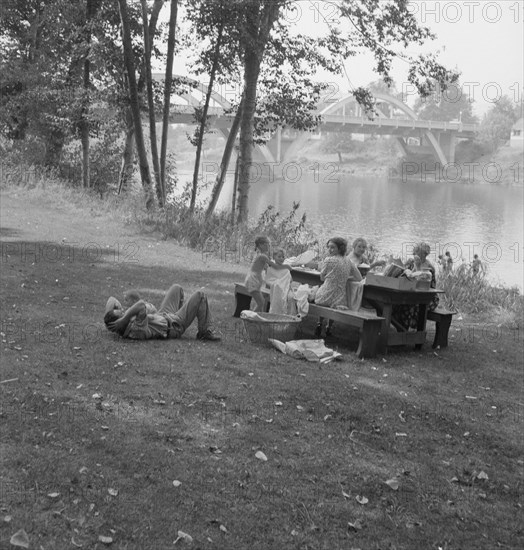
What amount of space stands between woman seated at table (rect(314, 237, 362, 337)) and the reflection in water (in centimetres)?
1134

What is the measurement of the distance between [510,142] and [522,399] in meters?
75.2

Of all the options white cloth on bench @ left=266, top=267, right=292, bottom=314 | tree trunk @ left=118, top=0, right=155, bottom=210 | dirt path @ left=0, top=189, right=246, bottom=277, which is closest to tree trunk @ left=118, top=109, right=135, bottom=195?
tree trunk @ left=118, top=0, right=155, bottom=210

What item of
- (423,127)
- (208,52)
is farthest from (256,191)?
(208,52)

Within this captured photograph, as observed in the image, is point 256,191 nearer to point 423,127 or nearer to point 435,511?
point 423,127

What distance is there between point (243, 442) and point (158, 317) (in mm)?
2758

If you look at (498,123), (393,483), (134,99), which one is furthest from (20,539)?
(498,123)

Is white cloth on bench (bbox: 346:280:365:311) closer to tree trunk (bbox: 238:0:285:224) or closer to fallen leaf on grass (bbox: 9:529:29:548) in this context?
fallen leaf on grass (bbox: 9:529:29:548)

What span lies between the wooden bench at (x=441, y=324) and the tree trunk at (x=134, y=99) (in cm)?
1091

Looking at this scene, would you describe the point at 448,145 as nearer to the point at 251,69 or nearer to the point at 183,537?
the point at 251,69

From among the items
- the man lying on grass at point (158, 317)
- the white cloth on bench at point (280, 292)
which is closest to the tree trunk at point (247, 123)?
the white cloth on bench at point (280, 292)

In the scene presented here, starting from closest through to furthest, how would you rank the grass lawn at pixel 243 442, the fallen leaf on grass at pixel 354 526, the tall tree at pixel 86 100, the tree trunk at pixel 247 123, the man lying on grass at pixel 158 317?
1. the grass lawn at pixel 243 442
2. the fallen leaf on grass at pixel 354 526
3. the man lying on grass at pixel 158 317
4. the tree trunk at pixel 247 123
5. the tall tree at pixel 86 100

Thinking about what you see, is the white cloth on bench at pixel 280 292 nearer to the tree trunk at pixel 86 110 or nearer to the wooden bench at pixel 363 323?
the wooden bench at pixel 363 323

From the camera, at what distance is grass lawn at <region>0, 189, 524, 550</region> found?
469cm

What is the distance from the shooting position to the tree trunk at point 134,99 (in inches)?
784
